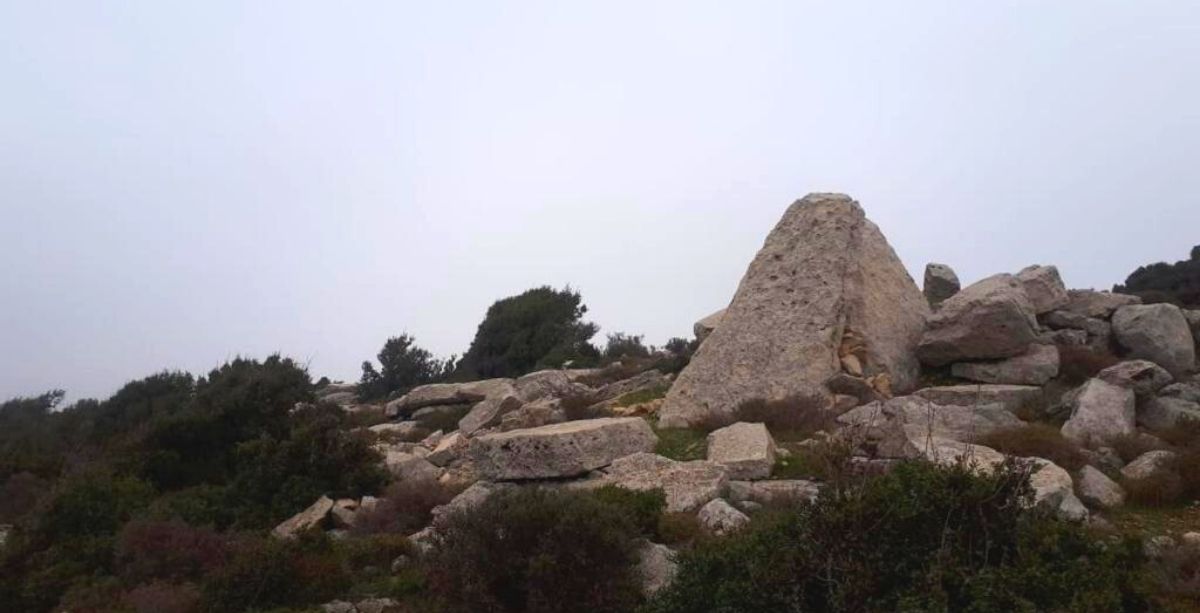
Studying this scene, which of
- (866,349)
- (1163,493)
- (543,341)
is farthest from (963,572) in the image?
(543,341)

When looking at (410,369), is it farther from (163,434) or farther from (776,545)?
(776,545)

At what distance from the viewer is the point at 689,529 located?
26.9ft

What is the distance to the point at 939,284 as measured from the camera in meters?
22.1

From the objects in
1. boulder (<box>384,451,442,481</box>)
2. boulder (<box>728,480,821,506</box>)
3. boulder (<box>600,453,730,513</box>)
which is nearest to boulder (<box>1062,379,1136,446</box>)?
boulder (<box>728,480,821,506</box>)

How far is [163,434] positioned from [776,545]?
11.2m

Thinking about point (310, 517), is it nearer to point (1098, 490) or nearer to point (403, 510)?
point (403, 510)

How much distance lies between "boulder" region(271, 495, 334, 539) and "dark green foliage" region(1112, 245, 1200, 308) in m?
20.4

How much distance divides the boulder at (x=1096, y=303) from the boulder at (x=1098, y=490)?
9.14 meters

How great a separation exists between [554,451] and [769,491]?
2.60 m

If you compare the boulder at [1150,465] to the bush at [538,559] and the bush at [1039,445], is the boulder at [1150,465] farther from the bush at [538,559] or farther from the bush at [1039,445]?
the bush at [538,559]

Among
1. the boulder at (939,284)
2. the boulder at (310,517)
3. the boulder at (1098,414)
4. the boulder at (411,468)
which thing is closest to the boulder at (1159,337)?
the boulder at (1098,414)

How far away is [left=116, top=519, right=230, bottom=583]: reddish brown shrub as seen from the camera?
898 centimetres

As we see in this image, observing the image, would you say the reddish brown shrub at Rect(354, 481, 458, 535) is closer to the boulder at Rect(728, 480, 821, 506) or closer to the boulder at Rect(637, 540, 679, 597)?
the boulder at Rect(728, 480, 821, 506)

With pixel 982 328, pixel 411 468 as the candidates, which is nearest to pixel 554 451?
pixel 411 468
